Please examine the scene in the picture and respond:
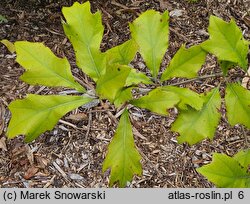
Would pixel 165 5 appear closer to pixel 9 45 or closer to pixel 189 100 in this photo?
pixel 9 45

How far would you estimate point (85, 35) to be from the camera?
1406 millimetres

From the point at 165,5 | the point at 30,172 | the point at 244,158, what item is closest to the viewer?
the point at 244,158

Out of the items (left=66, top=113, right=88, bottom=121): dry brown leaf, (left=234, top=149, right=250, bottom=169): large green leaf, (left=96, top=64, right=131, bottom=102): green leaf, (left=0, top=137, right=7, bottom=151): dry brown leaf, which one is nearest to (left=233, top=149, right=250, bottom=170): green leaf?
(left=234, top=149, right=250, bottom=169): large green leaf

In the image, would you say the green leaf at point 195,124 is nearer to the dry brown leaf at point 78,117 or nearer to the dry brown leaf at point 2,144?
the dry brown leaf at point 78,117

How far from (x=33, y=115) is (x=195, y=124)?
0.53m

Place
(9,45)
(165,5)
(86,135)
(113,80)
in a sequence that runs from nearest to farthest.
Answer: (113,80)
(86,135)
(9,45)
(165,5)

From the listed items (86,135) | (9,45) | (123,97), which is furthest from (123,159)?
(9,45)

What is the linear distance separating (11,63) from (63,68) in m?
1.24

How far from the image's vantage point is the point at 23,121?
4.29ft

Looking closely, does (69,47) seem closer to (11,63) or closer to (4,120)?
(11,63)

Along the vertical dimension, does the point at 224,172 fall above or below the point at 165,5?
below

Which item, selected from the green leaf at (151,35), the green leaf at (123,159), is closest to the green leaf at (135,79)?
the green leaf at (151,35)

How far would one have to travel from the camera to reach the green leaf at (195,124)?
4.54 feet
